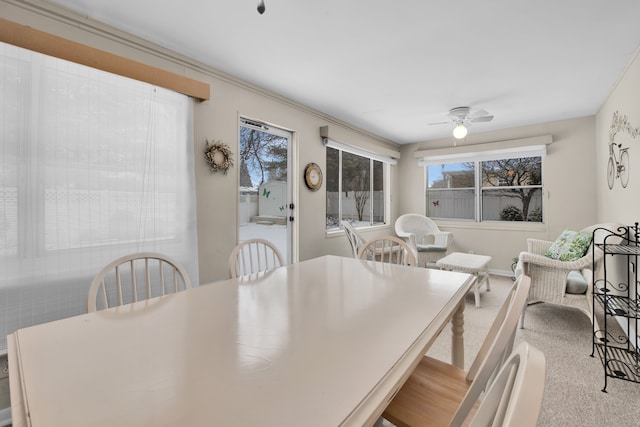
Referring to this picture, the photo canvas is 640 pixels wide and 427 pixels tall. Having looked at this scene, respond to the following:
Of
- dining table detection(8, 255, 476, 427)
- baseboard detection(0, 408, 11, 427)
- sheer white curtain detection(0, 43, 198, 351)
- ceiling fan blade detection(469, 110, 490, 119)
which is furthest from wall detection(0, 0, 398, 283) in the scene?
ceiling fan blade detection(469, 110, 490, 119)

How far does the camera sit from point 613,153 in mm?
3076

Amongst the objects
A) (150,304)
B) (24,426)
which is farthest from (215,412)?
(150,304)

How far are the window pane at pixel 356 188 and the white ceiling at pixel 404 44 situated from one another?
4.56ft

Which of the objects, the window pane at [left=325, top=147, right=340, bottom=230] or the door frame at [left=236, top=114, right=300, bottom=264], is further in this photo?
the window pane at [left=325, top=147, right=340, bottom=230]

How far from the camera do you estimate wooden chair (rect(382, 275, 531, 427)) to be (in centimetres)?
71

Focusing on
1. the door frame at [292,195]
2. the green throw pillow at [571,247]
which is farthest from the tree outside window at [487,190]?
the door frame at [292,195]

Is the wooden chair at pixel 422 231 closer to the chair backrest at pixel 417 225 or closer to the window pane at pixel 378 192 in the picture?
the chair backrest at pixel 417 225

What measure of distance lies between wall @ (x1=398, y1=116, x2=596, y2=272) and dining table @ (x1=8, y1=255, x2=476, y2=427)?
423cm

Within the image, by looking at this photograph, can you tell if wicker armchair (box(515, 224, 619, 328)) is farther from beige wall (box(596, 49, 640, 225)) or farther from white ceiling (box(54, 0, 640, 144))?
white ceiling (box(54, 0, 640, 144))

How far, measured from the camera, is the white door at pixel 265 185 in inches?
117

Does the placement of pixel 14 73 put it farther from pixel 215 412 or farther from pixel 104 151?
pixel 215 412

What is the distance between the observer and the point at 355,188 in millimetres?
4852

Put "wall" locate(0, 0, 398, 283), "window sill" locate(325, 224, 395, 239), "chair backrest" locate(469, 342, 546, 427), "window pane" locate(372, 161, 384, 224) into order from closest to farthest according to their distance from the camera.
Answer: "chair backrest" locate(469, 342, 546, 427) → "wall" locate(0, 0, 398, 283) → "window sill" locate(325, 224, 395, 239) → "window pane" locate(372, 161, 384, 224)

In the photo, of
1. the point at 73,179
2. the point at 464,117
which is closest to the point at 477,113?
the point at 464,117
